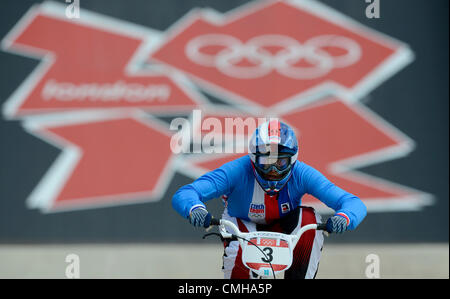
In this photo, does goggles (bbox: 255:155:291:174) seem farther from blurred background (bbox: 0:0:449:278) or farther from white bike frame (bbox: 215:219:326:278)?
blurred background (bbox: 0:0:449:278)

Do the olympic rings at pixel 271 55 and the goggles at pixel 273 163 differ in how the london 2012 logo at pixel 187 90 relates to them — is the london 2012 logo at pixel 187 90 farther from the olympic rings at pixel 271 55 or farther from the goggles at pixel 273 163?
the goggles at pixel 273 163

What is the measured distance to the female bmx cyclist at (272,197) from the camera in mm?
3928

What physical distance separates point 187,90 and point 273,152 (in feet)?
15.9

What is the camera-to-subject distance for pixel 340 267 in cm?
719

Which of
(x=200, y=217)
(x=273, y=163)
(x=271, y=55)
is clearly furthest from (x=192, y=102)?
(x=200, y=217)

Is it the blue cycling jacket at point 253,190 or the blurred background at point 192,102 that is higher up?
the blurred background at point 192,102

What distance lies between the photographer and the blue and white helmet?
3977 mm

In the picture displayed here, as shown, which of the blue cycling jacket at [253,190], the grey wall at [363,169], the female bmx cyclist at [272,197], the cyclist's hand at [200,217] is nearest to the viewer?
the cyclist's hand at [200,217]

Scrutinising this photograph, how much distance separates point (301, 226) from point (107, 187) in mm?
5005

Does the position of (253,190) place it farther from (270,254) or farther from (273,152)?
(270,254)

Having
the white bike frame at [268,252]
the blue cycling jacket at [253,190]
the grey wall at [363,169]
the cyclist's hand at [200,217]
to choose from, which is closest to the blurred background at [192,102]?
the grey wall at [363,169]

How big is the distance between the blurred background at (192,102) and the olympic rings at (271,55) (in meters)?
0.02
